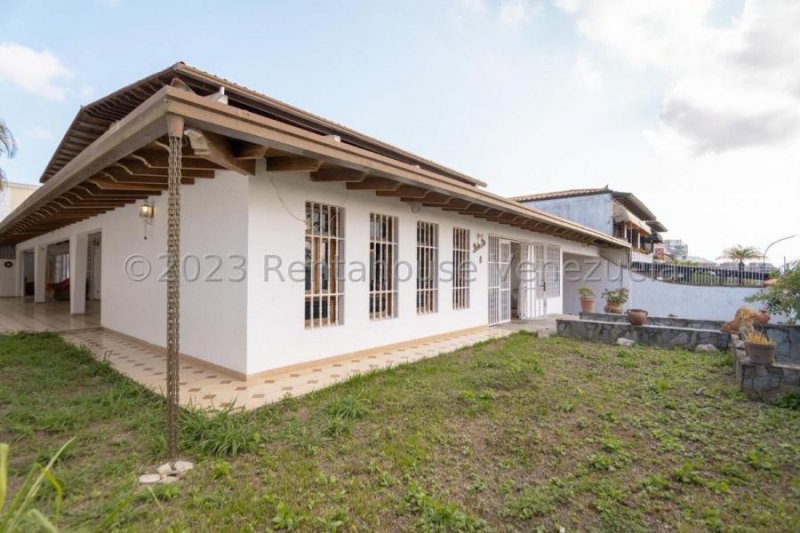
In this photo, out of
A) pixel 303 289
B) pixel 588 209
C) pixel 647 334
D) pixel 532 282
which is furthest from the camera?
pixel 588 209

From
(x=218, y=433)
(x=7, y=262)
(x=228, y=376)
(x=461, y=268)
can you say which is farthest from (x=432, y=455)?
(x=7, y=262)

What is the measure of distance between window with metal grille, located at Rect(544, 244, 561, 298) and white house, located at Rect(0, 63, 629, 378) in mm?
4372

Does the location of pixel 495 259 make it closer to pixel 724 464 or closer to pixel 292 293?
pixel 292 293

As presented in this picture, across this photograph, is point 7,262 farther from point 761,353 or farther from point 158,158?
point 761,353

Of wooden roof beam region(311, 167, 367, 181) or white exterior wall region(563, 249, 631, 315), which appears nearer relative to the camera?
wooden roof beam region(311, 167, 367, 181)

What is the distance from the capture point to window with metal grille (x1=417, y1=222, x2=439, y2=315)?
8219 mm

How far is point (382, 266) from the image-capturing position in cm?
729

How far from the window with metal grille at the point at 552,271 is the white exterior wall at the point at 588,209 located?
3.41 m

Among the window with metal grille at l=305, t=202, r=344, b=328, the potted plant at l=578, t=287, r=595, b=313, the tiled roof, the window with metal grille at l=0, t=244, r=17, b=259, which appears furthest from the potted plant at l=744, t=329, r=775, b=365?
the window with metal grille at l=0, t=244, r=17, b=259

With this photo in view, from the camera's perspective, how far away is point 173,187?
3.18 meters

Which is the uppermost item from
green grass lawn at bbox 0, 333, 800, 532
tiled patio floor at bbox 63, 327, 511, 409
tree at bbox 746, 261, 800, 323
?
tree at bbox 746, 261, 800, 323

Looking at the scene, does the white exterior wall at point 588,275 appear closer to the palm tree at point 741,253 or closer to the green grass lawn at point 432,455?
the green grass lawn at point 432,455

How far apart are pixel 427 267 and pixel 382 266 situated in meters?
1.45

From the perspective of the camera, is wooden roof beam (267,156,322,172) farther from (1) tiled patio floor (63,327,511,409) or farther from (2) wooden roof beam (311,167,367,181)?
(1) tiled patio floor (63,327,511,409)
